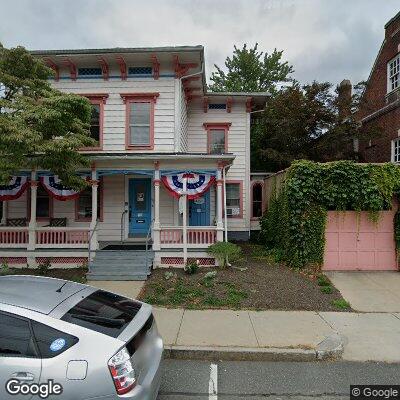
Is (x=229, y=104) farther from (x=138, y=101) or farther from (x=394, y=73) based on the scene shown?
(x=394, y=73)

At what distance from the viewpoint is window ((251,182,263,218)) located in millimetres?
17844

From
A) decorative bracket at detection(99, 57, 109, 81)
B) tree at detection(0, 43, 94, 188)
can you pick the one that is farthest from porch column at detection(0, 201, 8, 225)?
decorative bracket at detection(99, 57, 109, 81)

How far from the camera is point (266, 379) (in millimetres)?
4656

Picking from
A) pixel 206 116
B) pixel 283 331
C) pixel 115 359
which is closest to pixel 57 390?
pixel 115 359

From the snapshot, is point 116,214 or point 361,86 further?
point 361,86

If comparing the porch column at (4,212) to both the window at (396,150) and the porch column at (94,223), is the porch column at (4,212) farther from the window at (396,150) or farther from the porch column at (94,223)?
the window at (396,150)

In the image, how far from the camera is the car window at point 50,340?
116 inches

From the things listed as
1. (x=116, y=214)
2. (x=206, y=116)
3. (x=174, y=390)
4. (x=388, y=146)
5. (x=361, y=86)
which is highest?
(x=361, y=86)

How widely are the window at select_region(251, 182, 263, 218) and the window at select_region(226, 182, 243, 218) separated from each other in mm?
1649

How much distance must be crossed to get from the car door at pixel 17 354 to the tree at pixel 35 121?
591 cm

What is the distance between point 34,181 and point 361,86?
15.9 m

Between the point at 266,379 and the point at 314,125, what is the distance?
15.3m

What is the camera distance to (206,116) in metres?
16.4

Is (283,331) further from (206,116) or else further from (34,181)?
(206,116)
